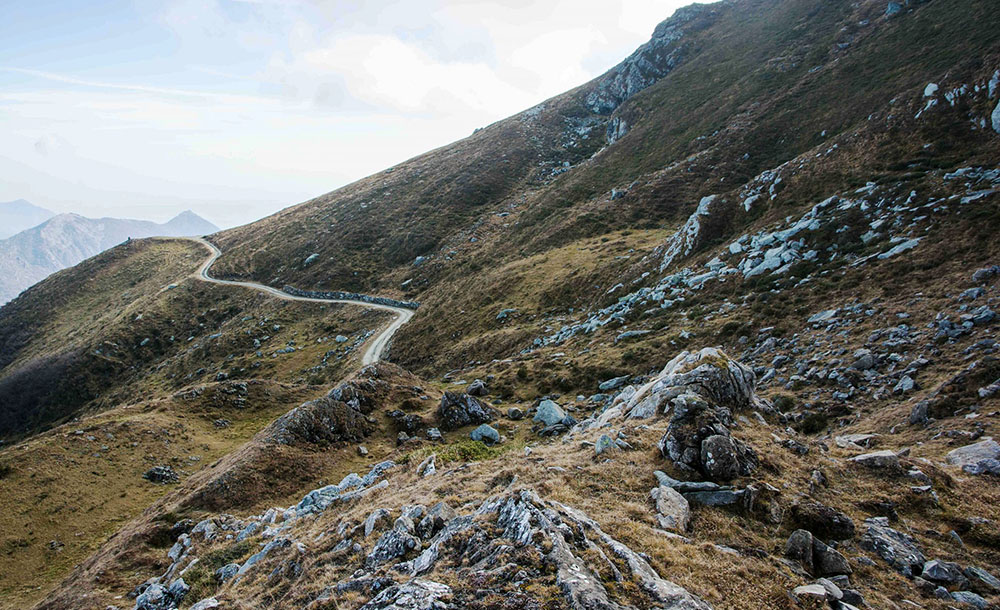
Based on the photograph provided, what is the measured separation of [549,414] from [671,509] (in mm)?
14577

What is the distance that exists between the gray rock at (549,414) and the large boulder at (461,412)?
134 inches

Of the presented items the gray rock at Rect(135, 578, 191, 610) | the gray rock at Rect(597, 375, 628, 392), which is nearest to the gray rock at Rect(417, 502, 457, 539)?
the gray rock at Rect(135, 578, 191, 610)

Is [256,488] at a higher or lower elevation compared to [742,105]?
lower

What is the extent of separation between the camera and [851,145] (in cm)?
3694

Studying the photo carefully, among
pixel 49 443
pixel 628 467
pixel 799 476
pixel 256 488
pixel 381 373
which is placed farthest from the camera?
pixel 381 373

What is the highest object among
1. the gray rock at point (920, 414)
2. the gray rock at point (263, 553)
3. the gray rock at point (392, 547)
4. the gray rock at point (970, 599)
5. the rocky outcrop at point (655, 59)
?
the rocky outcrop at point (655, 59)

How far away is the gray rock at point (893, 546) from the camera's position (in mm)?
9234

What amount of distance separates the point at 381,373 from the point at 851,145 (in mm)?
43351

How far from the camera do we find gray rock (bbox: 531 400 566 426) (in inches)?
975

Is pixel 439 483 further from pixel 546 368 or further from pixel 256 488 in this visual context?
pixel 546 368

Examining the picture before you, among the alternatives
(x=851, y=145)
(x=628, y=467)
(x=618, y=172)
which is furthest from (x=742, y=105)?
(x=628, y=467)

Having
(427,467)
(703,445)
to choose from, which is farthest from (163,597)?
(703,445)

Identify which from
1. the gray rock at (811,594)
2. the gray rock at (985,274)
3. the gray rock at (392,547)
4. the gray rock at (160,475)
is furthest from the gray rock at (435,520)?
the gray rock at (160,475)

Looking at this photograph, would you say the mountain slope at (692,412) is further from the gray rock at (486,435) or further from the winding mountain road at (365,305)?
the winding mountain road at (365,305)
